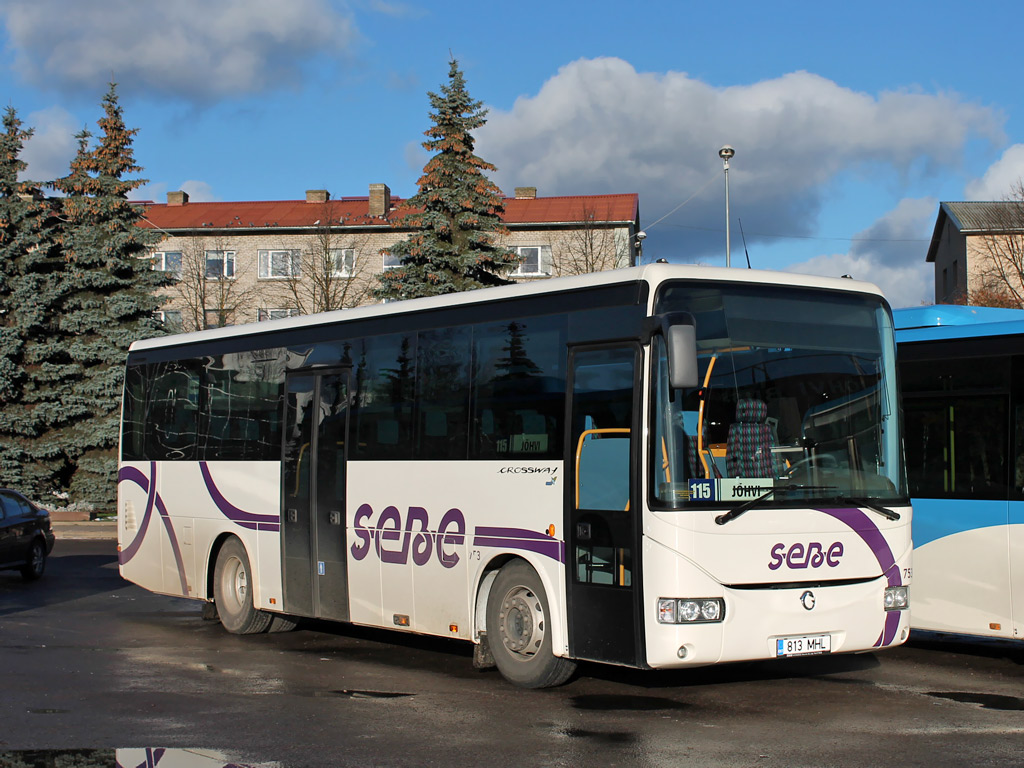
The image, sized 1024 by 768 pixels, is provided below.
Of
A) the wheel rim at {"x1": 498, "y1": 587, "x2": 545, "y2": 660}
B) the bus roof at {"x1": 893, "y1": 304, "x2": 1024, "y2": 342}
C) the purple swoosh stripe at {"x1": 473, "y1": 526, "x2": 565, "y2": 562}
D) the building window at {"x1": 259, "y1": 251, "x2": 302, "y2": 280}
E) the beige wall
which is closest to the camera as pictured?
the purple swoosh stripe at {"x1": 473, "y1": 526, "x2": 565, "y2": 562}

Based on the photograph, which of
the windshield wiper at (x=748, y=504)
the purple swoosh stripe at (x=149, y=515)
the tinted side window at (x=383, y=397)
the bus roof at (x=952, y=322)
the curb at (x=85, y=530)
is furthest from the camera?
the curb at (x=85, y=530)

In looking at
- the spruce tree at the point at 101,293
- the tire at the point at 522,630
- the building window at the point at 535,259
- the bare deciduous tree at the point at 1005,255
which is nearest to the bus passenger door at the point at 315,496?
the tire at the point at 522,630

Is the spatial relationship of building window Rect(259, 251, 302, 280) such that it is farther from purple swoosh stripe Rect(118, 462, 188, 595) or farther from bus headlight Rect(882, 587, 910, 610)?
bus headlight Rect(882, 587, 910, 610)

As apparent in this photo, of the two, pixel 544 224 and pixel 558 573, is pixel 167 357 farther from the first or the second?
pixel 544 224

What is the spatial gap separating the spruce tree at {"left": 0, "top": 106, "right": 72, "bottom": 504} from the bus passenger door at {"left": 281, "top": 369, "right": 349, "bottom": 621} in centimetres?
2379

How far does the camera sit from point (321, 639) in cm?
1303

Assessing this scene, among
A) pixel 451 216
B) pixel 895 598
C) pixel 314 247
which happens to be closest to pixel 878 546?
pixel 895 598

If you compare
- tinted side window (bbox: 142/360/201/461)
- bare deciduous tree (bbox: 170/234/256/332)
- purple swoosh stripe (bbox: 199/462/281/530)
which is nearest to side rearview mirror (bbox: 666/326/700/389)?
purple swoosh stripe (bbox: 199/462/281/530)

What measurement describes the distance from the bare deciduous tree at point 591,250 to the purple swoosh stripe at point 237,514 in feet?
101

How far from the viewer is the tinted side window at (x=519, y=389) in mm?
9297

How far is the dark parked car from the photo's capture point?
19.1 m

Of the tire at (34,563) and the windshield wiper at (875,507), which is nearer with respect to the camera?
the windshield wiper at (875,507)

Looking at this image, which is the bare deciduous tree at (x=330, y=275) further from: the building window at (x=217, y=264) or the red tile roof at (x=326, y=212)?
the building window at (x=217, y=264)

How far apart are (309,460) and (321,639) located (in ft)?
7.39
